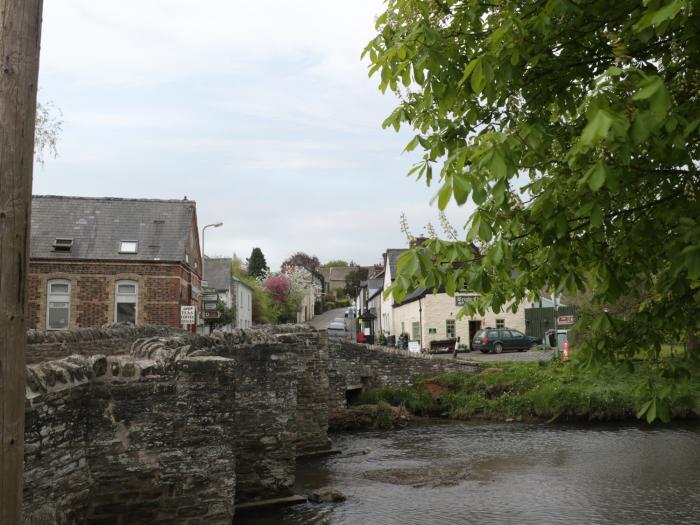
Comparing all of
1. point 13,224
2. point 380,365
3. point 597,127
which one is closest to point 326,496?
point 13,224

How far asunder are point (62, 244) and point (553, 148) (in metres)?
31.4

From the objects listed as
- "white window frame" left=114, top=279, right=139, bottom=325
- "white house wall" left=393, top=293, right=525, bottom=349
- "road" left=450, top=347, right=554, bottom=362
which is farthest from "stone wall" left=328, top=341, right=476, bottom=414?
"white house wall" left=393, top=293, right=525, bottom=349

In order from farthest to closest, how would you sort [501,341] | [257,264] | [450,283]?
[257,264] < [501,341] < [450,283]

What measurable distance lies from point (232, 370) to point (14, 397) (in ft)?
18.8

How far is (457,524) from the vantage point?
11.0 metres

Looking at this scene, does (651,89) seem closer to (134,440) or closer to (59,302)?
(134,440)

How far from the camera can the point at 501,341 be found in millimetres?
36781

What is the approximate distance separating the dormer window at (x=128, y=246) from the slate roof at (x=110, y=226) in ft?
0.48

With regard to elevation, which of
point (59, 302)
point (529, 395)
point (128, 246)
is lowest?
point (529, 395)

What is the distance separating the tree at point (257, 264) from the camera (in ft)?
308

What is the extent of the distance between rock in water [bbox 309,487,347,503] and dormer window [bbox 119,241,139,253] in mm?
22686

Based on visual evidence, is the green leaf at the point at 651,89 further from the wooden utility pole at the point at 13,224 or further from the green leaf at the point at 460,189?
the wooden utility pole at the point at 13,224

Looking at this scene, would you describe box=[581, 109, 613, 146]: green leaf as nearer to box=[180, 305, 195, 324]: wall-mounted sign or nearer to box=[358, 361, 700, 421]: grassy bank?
box=[358, 361, 700, 421]: grassy bank

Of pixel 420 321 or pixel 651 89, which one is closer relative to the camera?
pixel 651 89
